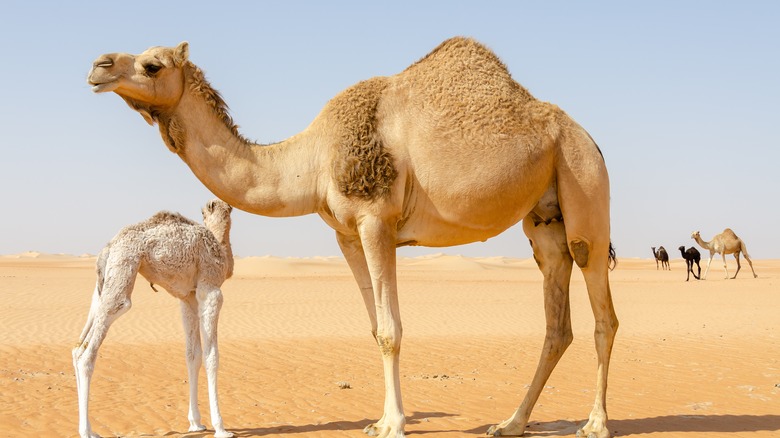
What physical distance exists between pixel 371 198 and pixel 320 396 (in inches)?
170

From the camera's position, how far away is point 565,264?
7324mm

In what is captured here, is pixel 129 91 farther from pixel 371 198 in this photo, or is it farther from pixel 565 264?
pixel 565 264

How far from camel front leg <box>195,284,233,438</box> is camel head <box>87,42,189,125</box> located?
1.53 metres

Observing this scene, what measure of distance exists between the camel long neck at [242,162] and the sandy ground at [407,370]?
7.28ft

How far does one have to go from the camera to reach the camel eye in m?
5.86

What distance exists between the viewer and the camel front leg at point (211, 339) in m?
6.55

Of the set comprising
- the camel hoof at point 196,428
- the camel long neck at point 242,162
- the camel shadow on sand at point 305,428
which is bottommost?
the camel shadow on sand at point 305,428

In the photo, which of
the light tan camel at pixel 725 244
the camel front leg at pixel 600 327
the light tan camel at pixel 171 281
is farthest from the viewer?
the light tan camel at pixel 725 244

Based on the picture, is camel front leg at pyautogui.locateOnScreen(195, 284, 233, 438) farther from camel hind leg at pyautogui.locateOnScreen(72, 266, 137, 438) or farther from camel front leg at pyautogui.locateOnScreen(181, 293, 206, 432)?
camel hind leg at pyautogui.locateOnScreen(72, 266, 137, 438)

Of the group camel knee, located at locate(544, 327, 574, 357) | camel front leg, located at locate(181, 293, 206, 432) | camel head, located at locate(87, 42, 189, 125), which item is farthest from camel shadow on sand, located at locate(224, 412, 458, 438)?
camel head, located at locate(87, 42, 189, 125)

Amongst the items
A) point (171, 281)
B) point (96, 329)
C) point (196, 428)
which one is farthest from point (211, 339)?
point (196, 428)

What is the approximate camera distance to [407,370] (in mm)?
12430

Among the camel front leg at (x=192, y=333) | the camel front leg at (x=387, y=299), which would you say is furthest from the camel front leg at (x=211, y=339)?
the camel front leg at (x=387, y=299)

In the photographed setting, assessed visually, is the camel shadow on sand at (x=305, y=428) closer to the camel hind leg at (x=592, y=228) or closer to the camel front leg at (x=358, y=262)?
the camel front leg at (x=358, y=262)
